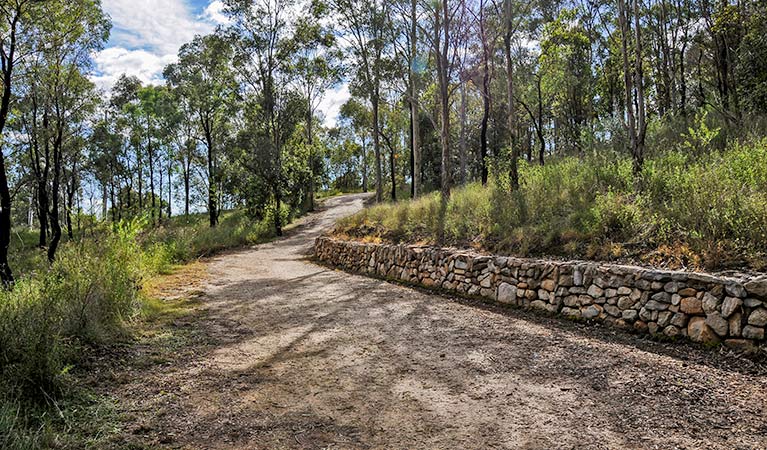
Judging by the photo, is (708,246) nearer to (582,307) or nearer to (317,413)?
(582,307)

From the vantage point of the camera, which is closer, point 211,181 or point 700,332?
point 700,332

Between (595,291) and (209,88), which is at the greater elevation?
(209,88)

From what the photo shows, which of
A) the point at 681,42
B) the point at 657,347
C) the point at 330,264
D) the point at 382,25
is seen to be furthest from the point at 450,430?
the point at 681,42

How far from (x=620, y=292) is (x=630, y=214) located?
1521 millimetres

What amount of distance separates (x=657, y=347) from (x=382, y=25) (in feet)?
62.3

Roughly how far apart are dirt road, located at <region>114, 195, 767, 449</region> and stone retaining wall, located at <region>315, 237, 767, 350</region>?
277mm

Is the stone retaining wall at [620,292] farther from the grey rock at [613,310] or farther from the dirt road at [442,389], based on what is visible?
the dirt road at [442,389]

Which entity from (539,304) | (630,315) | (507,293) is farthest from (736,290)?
(507,293)

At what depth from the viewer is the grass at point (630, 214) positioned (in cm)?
486

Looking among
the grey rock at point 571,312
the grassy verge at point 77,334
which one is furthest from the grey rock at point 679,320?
the grassy verge at point 77,334

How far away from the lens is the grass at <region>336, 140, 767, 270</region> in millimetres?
4863

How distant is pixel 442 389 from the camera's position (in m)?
3.77

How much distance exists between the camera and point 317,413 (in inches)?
132

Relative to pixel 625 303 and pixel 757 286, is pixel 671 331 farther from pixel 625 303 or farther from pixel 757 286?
pixel 757 286
